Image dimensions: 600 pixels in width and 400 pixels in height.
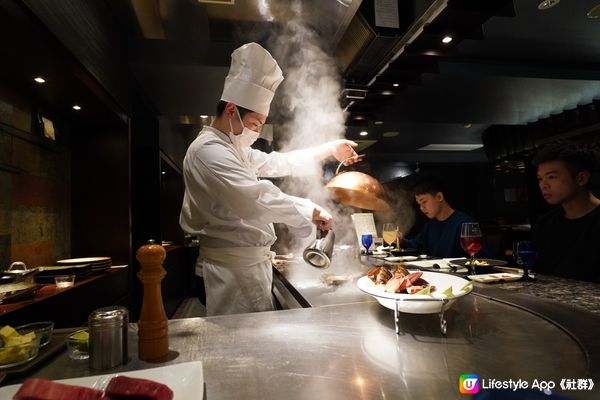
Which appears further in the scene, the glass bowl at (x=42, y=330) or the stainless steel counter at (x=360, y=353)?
the glass bowl at (x=42, y=330)

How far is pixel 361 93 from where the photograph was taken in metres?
1.95

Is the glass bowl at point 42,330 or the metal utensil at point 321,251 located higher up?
the metal utensil at point 321,251

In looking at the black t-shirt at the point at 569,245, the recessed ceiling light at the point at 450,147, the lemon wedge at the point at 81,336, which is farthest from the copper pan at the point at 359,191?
the recessed ceiling light at the point at 450,147

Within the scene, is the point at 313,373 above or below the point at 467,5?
below

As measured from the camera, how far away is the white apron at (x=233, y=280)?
5.11 ft

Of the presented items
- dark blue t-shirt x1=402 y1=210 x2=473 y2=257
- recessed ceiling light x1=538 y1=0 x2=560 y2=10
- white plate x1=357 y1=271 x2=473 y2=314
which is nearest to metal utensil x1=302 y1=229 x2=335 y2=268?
white plate x1=357 y1=271 x2=473 y2=314

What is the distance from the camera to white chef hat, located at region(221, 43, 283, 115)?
5.55 ft

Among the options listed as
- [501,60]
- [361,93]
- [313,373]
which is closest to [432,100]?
[501,60]

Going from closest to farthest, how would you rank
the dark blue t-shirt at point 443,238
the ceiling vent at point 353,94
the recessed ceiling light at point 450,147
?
the ceiling vent at point 353,94 → the dark blue t-shirt at point 443,238 → the recessed ceiling light at point 450,147

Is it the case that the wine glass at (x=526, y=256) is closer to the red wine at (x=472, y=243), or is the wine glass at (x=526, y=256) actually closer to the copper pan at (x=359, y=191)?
the red wine at (x=472, y=243)

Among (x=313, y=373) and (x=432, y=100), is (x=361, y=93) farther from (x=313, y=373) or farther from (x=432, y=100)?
(x=432, y=100)

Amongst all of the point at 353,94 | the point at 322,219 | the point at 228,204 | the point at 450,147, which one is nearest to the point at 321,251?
the point at 322,219

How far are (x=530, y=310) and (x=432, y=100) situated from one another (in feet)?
13.7

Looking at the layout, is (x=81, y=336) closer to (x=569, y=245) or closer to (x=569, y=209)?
(x=569, y=245)
